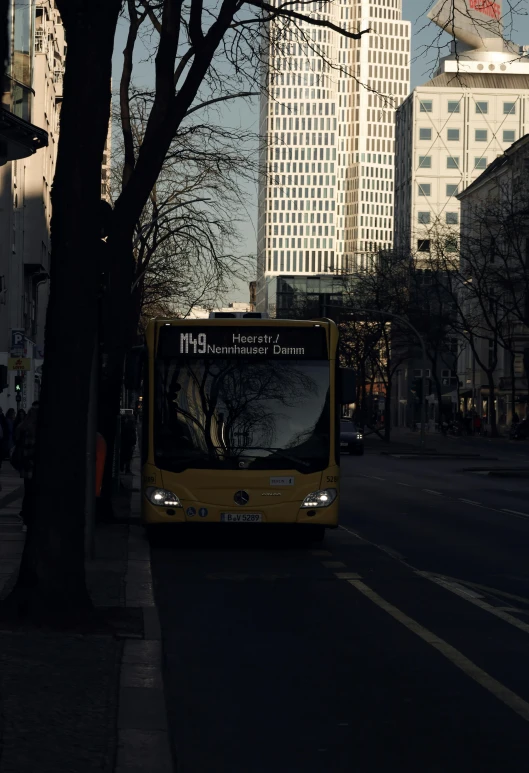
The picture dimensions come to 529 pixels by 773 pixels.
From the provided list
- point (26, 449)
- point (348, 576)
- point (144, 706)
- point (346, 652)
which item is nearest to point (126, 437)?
point (26, 449)

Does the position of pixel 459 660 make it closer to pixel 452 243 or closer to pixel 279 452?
pixel 279 452

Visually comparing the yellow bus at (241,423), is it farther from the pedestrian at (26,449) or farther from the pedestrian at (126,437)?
the pedestrian at (126,437)

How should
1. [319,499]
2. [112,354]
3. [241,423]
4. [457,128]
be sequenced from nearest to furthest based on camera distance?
[319,499] → [241,423] → [112,354] → [457,128]

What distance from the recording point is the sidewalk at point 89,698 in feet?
18.9

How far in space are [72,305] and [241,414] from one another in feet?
23.5

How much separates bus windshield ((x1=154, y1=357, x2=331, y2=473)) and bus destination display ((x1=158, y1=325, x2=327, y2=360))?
9 cm

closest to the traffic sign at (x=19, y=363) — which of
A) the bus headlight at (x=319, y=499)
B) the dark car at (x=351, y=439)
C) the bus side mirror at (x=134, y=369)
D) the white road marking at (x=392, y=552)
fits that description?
the bus side mirror at (x=134, y=369)

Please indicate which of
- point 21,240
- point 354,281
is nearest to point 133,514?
point 21,240

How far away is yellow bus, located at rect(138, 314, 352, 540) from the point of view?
16438 mm

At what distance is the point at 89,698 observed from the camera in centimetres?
688

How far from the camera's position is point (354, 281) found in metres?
83.8

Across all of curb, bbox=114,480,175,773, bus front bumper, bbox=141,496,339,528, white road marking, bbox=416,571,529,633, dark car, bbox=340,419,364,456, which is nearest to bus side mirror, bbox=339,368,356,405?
bus front bumper, bbox=141,496,339,528

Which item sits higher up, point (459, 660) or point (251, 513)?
point (251, 513)

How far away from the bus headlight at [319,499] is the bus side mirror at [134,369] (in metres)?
2.46
